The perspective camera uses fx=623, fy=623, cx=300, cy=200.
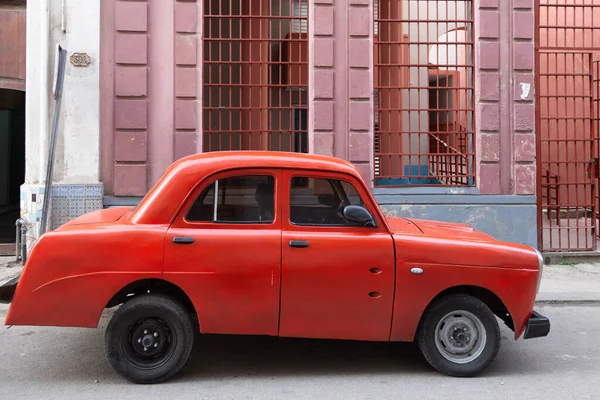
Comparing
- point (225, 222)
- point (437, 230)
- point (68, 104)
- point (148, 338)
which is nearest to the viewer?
point (148, 338)

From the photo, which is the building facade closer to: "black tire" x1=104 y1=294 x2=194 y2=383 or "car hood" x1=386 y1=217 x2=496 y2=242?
"car hood" x1=386 y1=217 x2=496 y2=242

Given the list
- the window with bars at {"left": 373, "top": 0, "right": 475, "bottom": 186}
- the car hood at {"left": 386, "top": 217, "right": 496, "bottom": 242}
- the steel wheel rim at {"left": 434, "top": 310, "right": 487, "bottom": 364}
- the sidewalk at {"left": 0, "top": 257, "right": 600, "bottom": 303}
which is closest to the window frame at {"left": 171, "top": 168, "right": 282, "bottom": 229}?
the car hood at {"left": 386, "top": 217, "right": 496, "bottom": 242}

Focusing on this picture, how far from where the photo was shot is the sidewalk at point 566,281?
25.9ft

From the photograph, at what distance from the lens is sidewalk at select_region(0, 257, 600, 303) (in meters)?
7.88

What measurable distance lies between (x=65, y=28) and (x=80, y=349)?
235 inches

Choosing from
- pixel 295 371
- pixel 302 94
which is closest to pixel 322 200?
pixel 295 371

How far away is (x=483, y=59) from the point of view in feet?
33.8

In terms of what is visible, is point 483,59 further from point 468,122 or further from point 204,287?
point 204,287

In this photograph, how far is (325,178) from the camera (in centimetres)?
505

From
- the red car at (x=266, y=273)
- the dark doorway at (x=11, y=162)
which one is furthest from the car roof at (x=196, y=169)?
the dark doorway at (x=11, y=162)

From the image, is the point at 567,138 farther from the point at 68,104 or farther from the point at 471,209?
the point at 68,104

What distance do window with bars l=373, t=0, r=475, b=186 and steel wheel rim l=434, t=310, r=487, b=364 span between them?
5455mm

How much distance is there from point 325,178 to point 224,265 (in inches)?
42.2

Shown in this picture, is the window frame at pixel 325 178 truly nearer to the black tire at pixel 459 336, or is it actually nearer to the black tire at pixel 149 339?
the black tire at pixel 459 336
